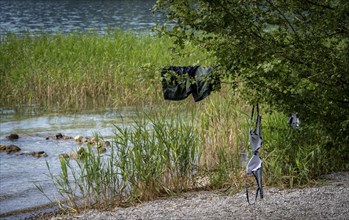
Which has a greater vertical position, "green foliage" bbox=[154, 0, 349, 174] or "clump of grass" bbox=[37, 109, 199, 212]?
"green foliage" bbox=[154, 0, 349, 174]

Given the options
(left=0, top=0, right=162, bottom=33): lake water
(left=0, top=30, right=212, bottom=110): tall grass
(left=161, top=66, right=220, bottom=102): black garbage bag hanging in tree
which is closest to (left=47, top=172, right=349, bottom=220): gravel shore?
(left=161, top=66, right=220, bottom=102): black garbage bag hanging in tree

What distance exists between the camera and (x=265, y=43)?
6.04 m

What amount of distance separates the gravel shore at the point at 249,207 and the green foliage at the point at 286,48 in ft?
3.23

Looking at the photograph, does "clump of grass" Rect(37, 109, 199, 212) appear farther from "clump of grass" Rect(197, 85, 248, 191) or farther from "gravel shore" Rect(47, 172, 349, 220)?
"clump of grass" Rect(197, 85, 248, 191)

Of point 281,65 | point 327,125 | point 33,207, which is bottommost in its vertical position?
point 33,207

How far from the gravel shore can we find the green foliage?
98cm

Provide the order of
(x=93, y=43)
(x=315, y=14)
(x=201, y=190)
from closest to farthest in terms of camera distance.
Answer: (x=315, y=14), (x=201, y=190), (x=93, y=43)

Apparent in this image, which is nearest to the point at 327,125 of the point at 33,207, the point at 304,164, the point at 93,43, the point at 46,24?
the point at 304,164

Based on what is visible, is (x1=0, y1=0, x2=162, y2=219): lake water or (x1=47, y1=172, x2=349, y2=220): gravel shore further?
(x1=0, y1=0, x2=162, y2=219): lake water

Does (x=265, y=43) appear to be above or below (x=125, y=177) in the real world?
above

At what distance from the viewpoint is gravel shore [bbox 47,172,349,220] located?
24.1 feet

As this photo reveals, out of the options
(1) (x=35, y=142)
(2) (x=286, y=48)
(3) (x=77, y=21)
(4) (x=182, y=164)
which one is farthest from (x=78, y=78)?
(3) (x=77, y=21)

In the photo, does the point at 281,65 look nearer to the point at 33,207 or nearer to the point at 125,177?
the point at 125,177

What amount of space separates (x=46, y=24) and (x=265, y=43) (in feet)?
126
